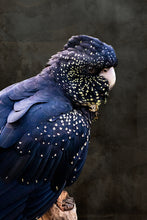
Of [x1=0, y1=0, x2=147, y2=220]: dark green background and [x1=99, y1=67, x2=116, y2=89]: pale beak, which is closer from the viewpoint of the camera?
[x1=99, y1=67, x2=116, y2=89]: pale beak

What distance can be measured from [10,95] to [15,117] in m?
0.16

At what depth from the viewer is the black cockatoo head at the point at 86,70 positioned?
137cm

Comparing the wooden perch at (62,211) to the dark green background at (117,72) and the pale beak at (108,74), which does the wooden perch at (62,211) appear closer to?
the pale beak at (108,74)

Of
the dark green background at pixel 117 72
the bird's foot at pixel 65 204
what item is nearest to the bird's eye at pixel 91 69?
the bird's foot at pixel 65 204

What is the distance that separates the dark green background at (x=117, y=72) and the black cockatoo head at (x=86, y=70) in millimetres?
1141

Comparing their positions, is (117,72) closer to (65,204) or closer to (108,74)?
(108,74)

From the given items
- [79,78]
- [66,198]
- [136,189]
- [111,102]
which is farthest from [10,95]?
[136,189]

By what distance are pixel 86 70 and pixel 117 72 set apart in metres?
1.20

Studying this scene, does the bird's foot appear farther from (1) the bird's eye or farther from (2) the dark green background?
(2) the dark green background

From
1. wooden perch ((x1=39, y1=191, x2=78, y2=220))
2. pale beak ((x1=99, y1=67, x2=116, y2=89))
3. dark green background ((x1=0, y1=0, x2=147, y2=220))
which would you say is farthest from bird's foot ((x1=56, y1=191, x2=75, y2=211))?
dark green background ((x1=0, y1=0, x2=147, y2=220))

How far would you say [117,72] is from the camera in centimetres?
253

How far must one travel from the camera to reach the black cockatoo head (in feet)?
4.49

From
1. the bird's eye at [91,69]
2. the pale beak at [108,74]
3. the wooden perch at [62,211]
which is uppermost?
the bird's eye at [91,69]

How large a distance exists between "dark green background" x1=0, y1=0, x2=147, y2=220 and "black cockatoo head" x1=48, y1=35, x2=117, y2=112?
1141 mm
